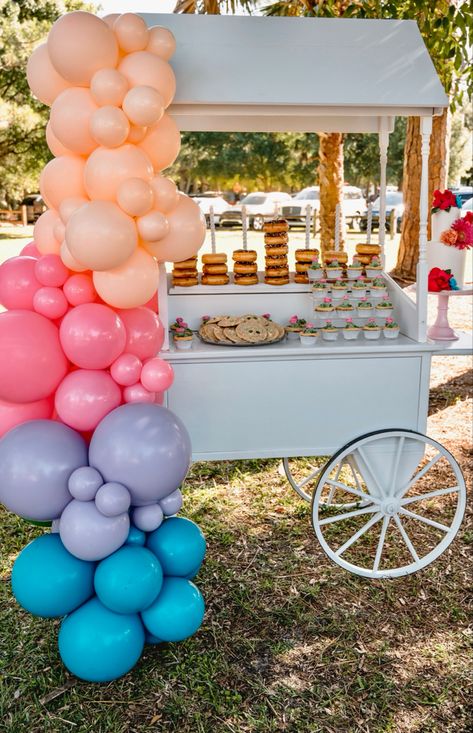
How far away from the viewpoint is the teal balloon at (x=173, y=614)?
94.4 inches

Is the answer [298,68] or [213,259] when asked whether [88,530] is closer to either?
[213,259]

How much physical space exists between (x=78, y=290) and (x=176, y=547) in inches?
38.4

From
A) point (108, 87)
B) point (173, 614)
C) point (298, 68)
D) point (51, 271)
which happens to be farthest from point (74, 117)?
point (173, 614)

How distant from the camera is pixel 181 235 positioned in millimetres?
2430

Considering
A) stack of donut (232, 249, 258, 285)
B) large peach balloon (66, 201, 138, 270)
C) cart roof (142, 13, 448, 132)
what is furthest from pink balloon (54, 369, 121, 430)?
stack of donut (232, 249, 258, 285)

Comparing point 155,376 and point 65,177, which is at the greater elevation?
point 65,177

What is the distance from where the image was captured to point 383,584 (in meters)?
3.15

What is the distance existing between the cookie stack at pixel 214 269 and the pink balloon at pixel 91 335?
1110mm

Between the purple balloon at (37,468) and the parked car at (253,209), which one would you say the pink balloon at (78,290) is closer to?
the purple balloon at (37,468)

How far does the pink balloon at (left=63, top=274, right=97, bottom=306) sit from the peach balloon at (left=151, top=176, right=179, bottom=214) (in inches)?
14.1

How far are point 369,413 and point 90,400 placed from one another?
129 centimetres

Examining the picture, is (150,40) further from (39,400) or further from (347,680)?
(347,680)

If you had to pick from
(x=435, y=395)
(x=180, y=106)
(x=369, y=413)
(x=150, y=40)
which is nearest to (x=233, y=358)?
(x=369, y=413)

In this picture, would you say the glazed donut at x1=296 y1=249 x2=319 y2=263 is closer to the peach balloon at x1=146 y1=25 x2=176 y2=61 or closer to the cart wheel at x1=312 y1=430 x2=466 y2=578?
the cart wheel at x1=312 y1=430 x2=466 y2=578
